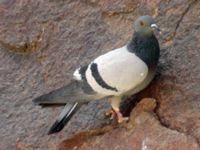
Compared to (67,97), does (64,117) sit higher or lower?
lower

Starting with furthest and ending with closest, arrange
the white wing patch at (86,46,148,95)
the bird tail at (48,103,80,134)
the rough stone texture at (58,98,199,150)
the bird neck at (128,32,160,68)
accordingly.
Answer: the bird tail at (48,103,80,134)
the bird neck at (128,32,160,68)
the white wing patch at (86,46,148,95)
the rough stone texture at (58,98,199,150)

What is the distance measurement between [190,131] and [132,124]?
45 centimetres

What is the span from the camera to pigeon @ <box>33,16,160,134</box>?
14.3 feet

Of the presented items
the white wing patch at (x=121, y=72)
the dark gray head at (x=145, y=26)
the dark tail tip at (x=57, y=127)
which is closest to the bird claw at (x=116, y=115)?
the white wing patch at (x=121, y=72)

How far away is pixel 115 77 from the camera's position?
4.36 meters

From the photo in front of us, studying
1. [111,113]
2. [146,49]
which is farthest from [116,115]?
[146,49]

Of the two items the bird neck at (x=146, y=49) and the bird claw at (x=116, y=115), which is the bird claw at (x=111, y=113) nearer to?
the bird claw at (x=116, y=115)

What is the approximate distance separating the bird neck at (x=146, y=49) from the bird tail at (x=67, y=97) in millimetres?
457

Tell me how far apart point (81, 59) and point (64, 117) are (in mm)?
812

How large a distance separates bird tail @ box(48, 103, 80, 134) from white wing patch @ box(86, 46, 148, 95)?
26 cm

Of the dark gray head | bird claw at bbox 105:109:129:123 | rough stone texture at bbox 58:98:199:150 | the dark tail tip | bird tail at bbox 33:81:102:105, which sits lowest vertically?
rough stone texture at bbox 58:98:199:150

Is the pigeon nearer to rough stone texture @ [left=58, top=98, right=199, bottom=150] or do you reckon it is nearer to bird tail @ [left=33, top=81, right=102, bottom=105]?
bird tail @ [left=33, top=81, right=102, bottom=105]

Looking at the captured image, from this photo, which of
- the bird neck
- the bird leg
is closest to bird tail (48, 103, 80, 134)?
the bird leg

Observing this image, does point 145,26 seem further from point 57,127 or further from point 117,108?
point 57,127
